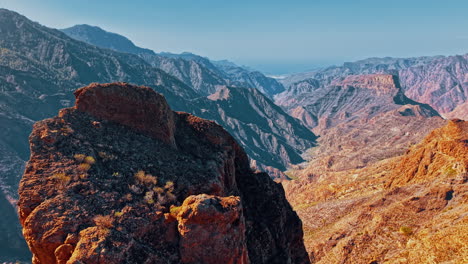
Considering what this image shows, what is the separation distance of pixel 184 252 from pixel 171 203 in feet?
9.07

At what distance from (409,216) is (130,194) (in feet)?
136

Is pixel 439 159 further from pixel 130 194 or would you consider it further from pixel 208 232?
pixel 130 194

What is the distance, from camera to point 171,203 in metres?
14.5

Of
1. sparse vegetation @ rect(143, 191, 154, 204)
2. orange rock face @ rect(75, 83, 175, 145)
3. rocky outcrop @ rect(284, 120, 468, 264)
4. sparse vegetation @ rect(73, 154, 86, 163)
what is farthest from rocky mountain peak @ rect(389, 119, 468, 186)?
sparse vegetation @ rect(73, 154, 86, 163)

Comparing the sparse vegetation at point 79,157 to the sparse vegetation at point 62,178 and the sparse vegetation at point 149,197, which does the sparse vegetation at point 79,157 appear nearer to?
the sparse vegetation at point 62,178

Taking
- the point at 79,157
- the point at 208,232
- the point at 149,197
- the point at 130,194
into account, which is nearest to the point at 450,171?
the point at 208,232

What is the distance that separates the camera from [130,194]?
1394 centimetres

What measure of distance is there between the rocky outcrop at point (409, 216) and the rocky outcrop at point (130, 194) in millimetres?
16709

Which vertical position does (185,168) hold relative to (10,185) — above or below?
above

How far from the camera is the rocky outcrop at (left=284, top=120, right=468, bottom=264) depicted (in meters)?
28.9

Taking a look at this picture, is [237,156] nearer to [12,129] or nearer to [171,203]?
[171,203]

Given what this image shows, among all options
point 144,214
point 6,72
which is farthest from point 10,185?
point 144,214

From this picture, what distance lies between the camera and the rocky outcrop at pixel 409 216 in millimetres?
28927

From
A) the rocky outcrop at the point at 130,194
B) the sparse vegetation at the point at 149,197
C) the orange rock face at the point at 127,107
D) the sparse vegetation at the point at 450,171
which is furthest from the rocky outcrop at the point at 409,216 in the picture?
the orange rock face at the point at 127,107
